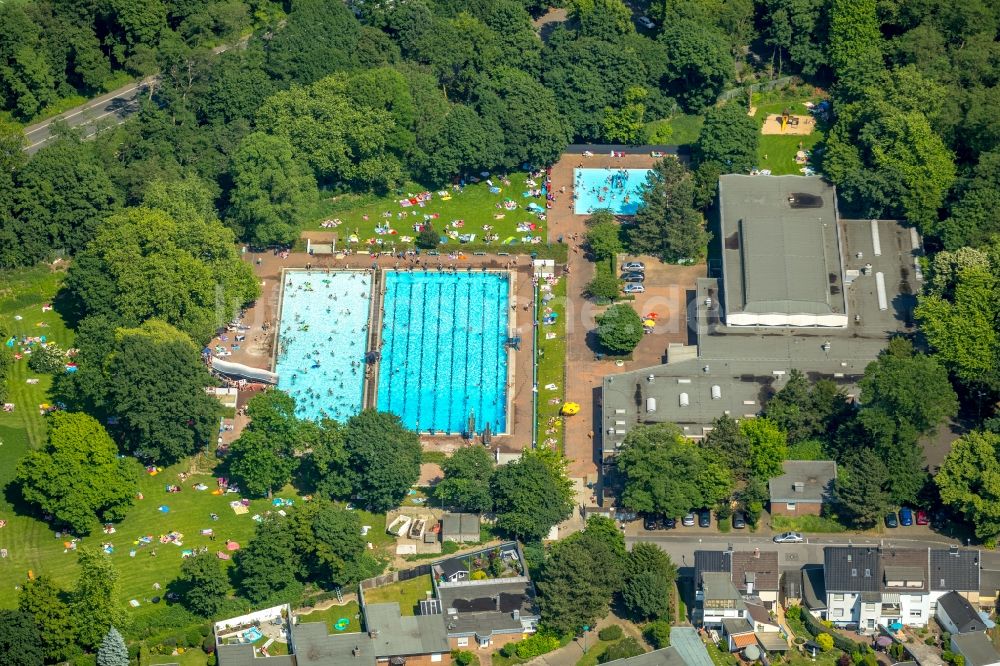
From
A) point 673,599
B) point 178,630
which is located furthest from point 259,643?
point 673,599

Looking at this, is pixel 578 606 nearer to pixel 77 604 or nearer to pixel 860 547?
pixel 860 547

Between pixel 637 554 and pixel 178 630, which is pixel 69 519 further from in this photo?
pixel 637 554

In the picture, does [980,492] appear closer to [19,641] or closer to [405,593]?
[405,593]

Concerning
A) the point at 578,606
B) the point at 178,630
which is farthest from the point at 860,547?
the point at 178,630

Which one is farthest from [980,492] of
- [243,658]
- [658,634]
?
[243,658]

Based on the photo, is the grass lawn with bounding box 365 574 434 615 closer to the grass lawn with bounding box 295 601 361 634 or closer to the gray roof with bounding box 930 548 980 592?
the grass lawn with bounding box 295 601 361 634

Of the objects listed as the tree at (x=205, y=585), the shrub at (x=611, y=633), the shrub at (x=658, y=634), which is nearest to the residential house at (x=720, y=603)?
the shrub at (x=658, y=634)
